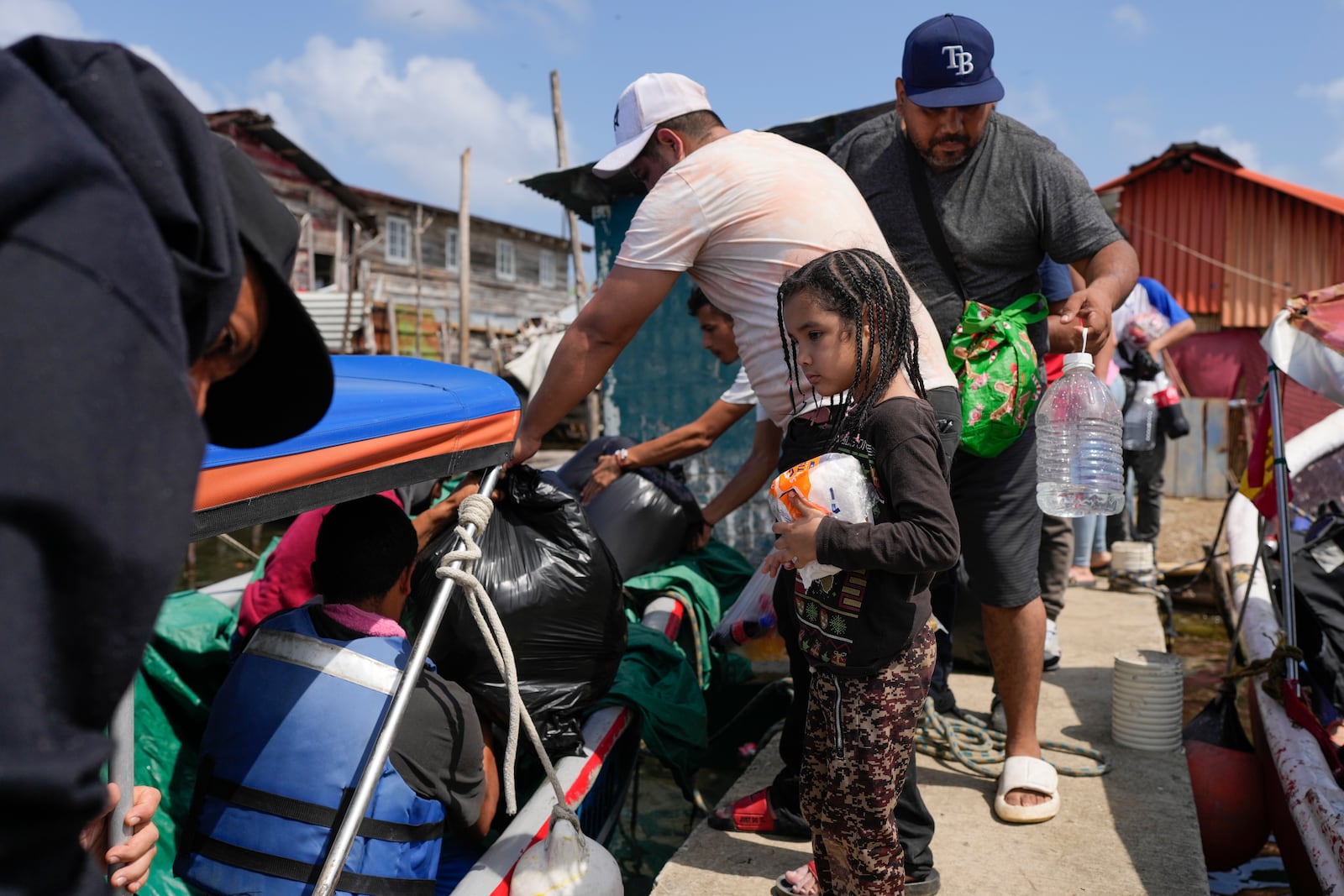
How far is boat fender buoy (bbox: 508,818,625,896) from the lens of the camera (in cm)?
223

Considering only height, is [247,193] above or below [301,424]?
above

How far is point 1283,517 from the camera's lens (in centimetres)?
345

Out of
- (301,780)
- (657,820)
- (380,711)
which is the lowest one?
(657,820)

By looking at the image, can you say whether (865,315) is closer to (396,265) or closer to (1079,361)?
(1079,361)

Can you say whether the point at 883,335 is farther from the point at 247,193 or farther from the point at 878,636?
the point at 247,193

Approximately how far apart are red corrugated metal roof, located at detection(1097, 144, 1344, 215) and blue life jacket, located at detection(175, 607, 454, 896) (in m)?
17.5

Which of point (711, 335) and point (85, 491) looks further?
point (711, 335)

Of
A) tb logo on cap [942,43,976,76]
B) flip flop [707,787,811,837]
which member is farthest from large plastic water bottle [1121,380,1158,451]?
flip flop [707,787,811,837]

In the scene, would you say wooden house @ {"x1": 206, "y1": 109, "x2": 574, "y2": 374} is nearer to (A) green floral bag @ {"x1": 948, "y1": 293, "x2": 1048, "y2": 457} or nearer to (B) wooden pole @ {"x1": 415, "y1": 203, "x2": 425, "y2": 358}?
(B) wooden pole @ {"x1": 415, "y1": 203, "x2": 425, "y2": 358}

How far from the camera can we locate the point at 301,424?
3.64 ft

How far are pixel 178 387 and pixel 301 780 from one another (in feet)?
5.45

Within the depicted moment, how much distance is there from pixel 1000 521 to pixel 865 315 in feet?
3.56

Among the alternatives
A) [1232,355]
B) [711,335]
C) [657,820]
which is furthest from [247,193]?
[1232,355]

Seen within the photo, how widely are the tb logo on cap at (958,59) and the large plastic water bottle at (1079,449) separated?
884mm
